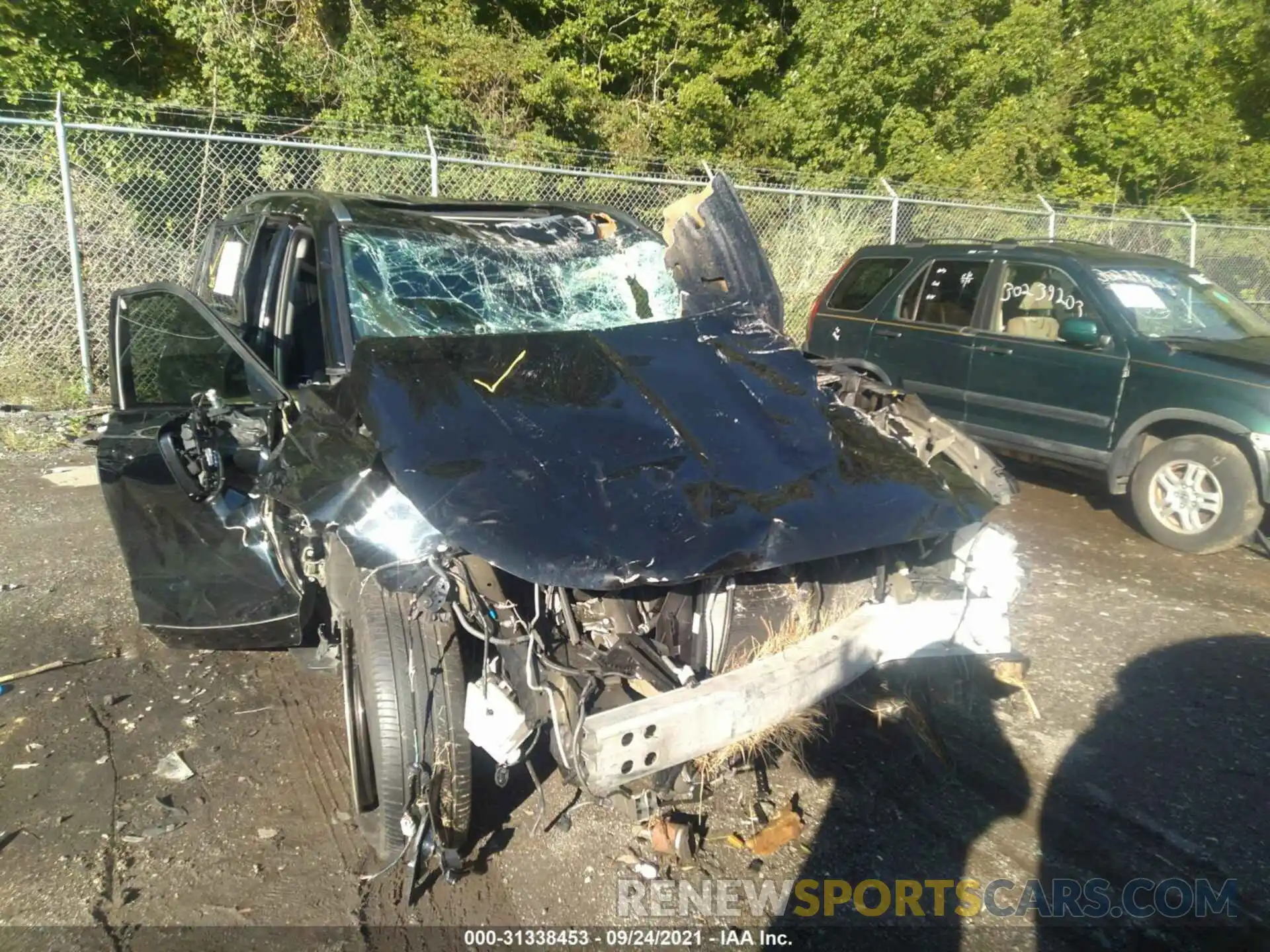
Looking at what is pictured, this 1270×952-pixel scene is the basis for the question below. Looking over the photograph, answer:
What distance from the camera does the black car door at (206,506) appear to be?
322 cm

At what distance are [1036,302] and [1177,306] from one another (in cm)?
93

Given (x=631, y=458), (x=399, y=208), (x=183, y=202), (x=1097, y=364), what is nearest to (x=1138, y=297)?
(x=1097, y=364)

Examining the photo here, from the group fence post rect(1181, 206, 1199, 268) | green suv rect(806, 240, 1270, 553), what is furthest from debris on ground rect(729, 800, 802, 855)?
fence post rect(1181, 206, 1199, 268)

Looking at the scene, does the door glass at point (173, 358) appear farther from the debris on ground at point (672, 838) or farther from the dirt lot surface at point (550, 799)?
the debris on ground at point (672, 838)

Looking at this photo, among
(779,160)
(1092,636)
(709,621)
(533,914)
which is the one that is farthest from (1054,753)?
(779,160)

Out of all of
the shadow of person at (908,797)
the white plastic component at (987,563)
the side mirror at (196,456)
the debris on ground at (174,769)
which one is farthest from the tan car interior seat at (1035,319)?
the debris on ground at (174,769)

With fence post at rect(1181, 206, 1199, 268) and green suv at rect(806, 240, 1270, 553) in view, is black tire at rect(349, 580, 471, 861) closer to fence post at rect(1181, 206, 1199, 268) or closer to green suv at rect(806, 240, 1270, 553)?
green suv at rect(806, 240, 1270, 553)

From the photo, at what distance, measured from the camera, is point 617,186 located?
11.0 m

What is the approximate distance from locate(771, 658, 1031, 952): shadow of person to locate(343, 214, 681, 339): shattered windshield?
1.88 metres

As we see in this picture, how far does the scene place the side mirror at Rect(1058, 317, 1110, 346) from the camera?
19.6 feet

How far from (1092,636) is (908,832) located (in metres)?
2.05

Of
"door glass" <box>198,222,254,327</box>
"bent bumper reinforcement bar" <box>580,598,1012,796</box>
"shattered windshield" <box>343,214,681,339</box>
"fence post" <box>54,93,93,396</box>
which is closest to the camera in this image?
"bent bumper reinforcement bar" <box>580,598,1012,796</box>

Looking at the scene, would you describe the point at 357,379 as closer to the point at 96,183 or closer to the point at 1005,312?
the point at 1005,312

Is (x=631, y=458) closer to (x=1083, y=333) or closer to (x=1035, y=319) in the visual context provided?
(x=1083, y=333)
